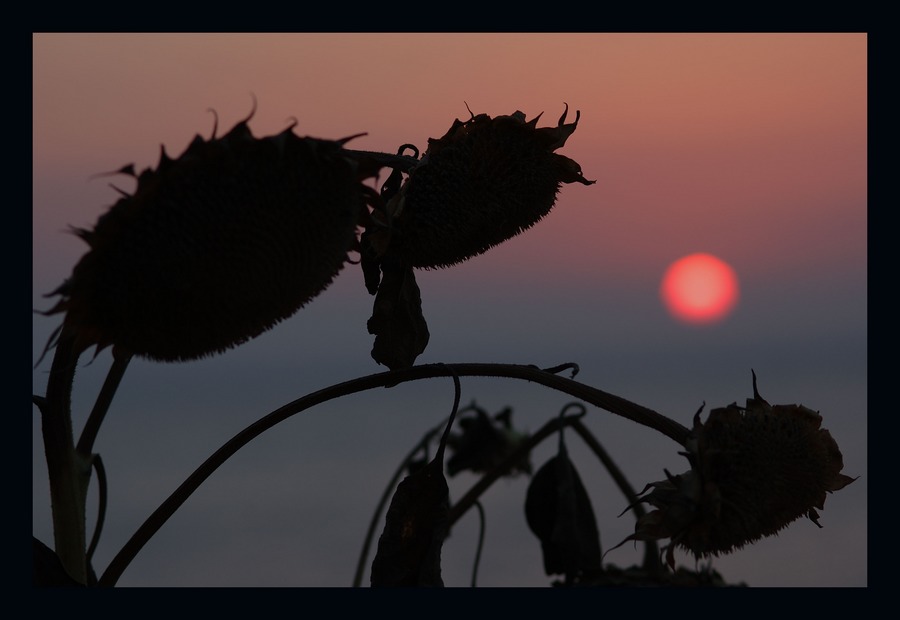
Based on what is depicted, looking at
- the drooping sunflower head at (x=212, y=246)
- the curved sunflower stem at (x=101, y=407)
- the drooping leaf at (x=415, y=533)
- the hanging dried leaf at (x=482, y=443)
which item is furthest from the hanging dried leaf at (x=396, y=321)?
the hanging dried leaf at (x=482, y=443)

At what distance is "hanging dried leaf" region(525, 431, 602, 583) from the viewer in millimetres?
2977

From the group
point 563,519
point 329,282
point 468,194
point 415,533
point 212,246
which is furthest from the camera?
point 563,519

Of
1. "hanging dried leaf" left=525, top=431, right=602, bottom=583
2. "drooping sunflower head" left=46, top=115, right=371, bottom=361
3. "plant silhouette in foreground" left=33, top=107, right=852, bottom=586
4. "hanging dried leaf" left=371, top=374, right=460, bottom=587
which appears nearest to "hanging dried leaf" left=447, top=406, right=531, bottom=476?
"hanging dried leaf" left=525, top=431, right=602, bottom=583

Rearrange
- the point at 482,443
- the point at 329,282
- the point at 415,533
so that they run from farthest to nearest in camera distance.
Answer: the point at 482,443 → the point at 415,533 → the point at 329,282

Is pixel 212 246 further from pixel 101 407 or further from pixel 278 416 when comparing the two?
pixel 101 407

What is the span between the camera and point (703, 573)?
2.88 metres

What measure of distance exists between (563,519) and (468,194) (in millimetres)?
1077

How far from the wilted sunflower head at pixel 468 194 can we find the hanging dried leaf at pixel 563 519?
89 cm

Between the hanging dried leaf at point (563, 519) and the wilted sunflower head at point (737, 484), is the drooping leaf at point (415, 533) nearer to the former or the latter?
the wilted sunflower head at point (737, 484)

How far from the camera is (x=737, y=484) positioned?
2.16 m

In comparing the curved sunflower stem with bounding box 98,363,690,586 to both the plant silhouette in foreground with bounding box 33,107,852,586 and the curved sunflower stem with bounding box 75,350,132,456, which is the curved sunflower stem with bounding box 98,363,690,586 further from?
the curved sunflower stem with bounding box 75,350,132,456

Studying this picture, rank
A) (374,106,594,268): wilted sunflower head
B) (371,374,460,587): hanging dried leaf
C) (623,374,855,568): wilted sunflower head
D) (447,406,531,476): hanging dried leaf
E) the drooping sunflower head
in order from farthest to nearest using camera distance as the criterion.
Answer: (447,406,531,476): hanging dried leaf
(371,374,460,587): hanging dried leaf
(374,106,594,268): wilted sunflower head
(623,374,855,568): wilted sunflower head
the drooping sunflower head

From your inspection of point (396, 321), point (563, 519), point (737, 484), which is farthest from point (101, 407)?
point (737, 484)

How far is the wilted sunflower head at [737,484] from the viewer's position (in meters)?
2.16
